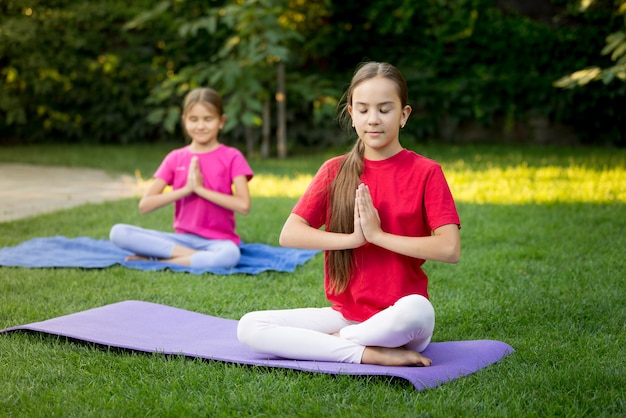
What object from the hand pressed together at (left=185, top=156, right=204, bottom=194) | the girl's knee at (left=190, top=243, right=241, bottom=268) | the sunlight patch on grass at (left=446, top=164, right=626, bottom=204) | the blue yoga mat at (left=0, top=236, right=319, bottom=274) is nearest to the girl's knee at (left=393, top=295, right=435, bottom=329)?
the blue yoga mat at (left=0, top=236, right=319, bottom=274)

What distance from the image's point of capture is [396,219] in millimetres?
2748

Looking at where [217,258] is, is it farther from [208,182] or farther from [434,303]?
[434,303]

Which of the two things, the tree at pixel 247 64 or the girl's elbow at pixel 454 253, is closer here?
the girl's elbow at pixel 454 253

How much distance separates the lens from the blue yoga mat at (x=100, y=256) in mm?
4383

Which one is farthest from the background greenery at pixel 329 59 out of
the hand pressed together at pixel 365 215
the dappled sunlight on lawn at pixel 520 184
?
the hand pressed together at pixel 365 215

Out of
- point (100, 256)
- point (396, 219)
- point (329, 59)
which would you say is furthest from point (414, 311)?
point (329, 59)

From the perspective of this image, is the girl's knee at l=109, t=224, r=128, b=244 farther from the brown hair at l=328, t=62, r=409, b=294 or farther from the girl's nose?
the girl's nose

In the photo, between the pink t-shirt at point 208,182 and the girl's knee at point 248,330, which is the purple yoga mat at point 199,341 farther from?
the pink t-shirt at point 208,182

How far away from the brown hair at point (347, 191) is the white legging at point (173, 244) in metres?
1.66

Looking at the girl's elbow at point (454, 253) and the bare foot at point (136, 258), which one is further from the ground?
the girl's elbow at point (454, 253)

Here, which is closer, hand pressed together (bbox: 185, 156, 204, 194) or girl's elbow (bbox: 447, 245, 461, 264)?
girl's elbow (bbox: 447, 245, 461, 264)

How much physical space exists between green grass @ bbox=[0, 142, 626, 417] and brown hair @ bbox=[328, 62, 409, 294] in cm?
41

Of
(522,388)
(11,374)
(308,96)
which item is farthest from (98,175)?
(522,388)

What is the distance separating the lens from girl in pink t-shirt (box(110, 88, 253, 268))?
4.43 meters
